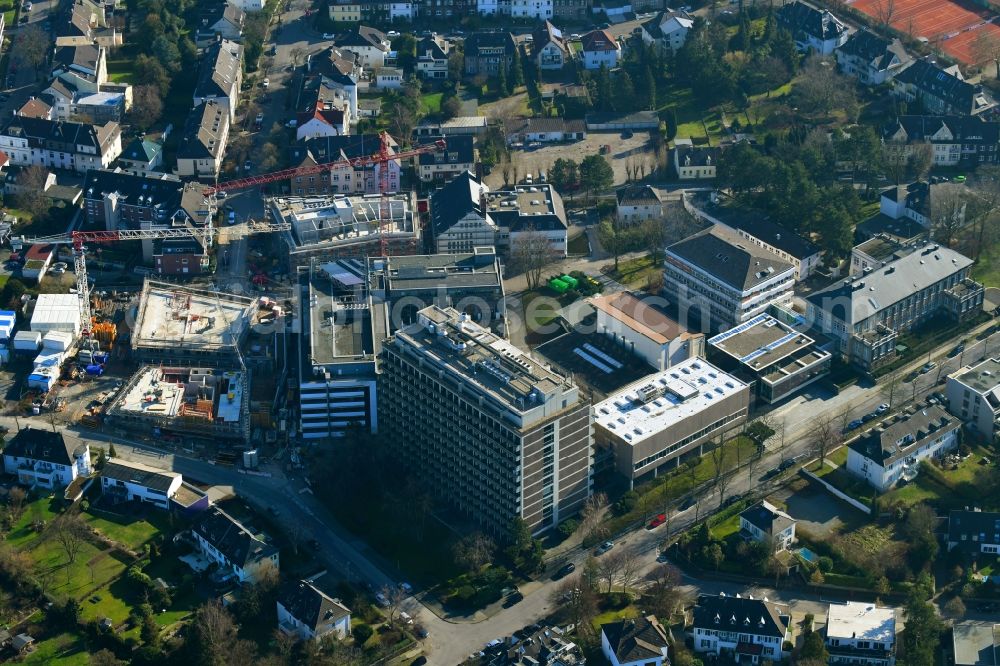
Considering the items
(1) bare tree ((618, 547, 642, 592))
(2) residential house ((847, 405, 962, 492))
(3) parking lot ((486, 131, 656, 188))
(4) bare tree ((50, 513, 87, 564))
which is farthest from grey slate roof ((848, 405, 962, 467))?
(4) bare tree ((50, 513, 87, 564))

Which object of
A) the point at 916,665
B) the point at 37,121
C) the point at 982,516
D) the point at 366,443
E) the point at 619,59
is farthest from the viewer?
the point at 619,59

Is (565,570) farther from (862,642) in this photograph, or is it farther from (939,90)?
(939,90)

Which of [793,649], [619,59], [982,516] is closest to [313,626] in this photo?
[793,649]

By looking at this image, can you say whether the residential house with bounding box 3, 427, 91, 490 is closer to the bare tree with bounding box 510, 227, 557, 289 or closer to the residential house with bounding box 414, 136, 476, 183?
the bare tree with bounding box 510, 227, 557, 289

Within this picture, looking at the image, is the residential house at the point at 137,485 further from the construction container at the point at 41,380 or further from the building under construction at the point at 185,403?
the construction container at the point at 41,380

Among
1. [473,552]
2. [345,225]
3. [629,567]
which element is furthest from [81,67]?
[629,567]

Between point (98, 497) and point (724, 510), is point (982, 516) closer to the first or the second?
point (724, 510)
